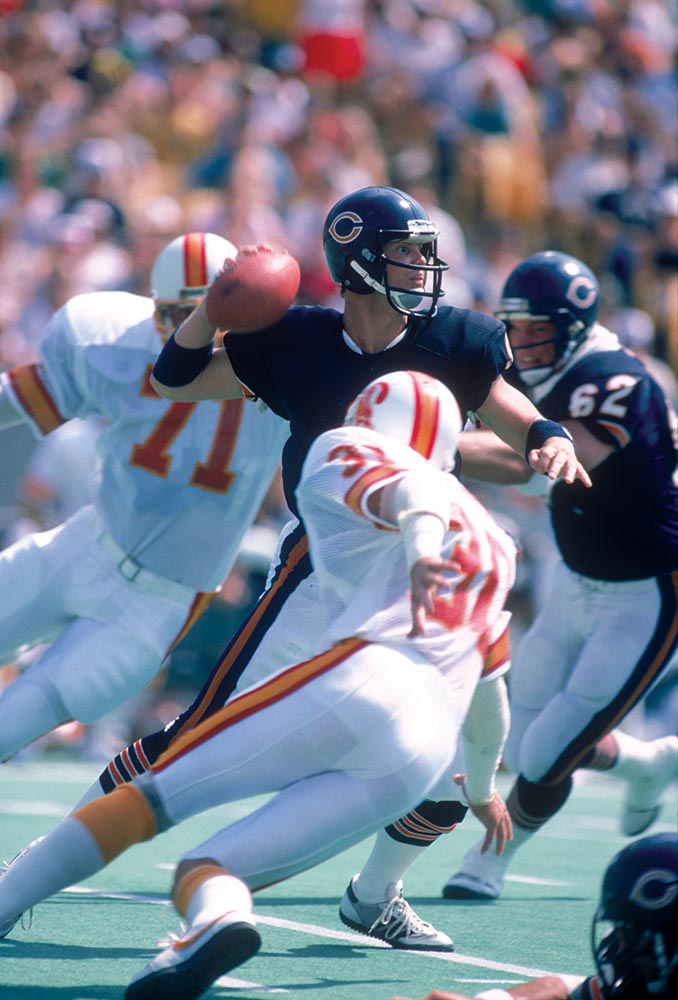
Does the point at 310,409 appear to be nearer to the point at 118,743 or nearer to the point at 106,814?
the point at 106,814

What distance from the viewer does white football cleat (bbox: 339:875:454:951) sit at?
4.03 m

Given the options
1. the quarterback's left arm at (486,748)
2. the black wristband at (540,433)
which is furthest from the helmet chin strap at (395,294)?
the quarterback's left arm at (486,748)

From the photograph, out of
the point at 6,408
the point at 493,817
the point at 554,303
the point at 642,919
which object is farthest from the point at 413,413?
the point at 554,303

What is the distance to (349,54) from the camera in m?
12.0

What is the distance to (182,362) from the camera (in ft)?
12.3

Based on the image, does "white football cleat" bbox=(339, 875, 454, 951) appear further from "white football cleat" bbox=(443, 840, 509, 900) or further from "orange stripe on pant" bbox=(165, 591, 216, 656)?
"orange stripe on pant" bbox=(165, 591, 216, 656)

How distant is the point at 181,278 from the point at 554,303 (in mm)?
1229

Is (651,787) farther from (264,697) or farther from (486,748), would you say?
(264,697)

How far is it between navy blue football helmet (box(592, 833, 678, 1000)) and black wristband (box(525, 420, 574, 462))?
3.75 ft

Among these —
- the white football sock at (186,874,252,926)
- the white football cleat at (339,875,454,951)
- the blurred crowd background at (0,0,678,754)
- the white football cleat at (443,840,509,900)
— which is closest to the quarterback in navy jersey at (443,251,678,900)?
the white football cleat at (443,840,509,900)

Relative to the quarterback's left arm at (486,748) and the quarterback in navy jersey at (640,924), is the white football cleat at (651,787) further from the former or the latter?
the quarterback in navy jersey at (640,924)

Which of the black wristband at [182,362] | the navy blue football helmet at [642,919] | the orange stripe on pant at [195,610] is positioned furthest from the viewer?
the orange stripe on pant at [195,610]

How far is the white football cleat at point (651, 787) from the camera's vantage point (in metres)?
5.48

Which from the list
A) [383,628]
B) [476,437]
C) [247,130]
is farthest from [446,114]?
[383,628]
